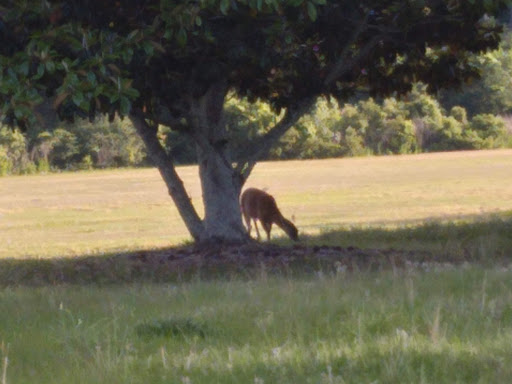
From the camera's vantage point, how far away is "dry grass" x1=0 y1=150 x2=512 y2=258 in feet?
87.1

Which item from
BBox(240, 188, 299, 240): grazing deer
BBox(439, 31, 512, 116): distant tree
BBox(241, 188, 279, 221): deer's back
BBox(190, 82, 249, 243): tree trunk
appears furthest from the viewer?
BBox(439, 31, 512, 116): distant tree

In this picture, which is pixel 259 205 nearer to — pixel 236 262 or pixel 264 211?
pixel 264 211

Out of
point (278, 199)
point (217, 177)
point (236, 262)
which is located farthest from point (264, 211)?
point (278, 199)

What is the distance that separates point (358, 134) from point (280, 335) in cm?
6692

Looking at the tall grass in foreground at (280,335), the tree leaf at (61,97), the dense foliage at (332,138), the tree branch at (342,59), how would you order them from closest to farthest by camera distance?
the tall grass in foreground at (280,335) < the tree leaf at (61,97) < the tree branch at (342,59) < the dense foliage at (332,138)

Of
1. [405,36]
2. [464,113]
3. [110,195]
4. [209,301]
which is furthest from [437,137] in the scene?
[209,301]

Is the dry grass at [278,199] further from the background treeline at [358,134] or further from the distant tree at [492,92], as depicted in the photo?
the distant tree at [492,92]

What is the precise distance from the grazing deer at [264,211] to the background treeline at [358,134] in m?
38.8

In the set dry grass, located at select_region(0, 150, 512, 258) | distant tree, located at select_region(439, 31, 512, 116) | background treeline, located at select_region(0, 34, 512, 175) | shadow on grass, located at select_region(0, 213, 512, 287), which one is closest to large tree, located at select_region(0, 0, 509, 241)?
shadow on grass, located at select_region(0, 213, 512, 287)

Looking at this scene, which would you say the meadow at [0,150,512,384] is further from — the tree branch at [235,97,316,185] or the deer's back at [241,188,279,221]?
the deer's back at [241,188,279,221]

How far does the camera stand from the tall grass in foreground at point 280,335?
473cm

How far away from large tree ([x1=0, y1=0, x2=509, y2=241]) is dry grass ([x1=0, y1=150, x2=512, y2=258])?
6002mm

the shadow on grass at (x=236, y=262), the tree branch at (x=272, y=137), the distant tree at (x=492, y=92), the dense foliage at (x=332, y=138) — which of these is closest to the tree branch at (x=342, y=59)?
the tree branch at (x=272, y=137)

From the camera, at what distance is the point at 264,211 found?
71.5 ft
